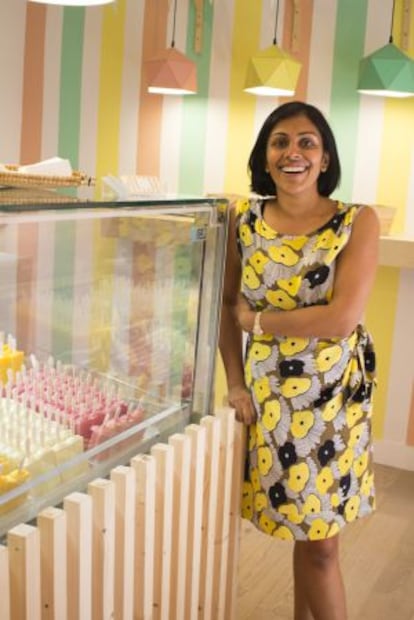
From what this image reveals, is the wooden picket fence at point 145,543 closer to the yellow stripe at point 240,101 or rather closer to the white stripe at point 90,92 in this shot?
the yellow stripe at point 240,101

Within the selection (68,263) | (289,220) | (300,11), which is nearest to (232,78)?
(300,11)

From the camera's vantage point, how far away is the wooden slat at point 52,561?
1.53 meters

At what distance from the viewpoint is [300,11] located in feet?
14.8

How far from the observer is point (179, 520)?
202 cm

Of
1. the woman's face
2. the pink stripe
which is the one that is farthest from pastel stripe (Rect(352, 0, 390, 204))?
the woman's face

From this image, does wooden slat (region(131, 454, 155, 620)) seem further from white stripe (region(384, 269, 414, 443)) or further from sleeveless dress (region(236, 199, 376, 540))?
white stripe (region(384, 269, 414, 443))

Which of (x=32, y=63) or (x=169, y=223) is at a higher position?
(x=32, y=63)

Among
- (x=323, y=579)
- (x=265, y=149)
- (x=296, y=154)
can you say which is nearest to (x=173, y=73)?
(x=265, y=149)

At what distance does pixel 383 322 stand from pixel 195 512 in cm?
264

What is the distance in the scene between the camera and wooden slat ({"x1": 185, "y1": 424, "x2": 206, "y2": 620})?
207 cm

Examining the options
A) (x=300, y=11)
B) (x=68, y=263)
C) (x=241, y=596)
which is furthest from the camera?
(x=300, y=11)

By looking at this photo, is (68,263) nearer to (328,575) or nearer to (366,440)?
(366,440)

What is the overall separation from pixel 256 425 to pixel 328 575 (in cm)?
48

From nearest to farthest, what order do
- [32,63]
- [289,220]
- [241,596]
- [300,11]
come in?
[289,220], [241,596], [300,11], [32,63]
